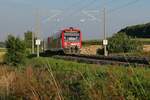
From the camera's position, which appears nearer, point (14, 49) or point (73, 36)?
point (73, 36)

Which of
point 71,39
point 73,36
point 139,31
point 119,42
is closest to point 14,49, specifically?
point 71,39

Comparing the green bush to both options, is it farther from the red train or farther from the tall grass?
the tall grass

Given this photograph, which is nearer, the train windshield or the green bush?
the train windshield

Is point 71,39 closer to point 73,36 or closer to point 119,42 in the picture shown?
point 73,36

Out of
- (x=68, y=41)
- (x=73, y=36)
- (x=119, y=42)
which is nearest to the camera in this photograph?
(x=68, y=41)

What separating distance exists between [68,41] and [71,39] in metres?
1.18

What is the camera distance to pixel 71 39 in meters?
51.9

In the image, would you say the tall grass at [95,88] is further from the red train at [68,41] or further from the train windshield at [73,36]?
the train windshield at [73,36]

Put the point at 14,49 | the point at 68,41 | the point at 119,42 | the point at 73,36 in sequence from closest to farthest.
Result: the point at 68,41
the point at 73,36
the point at 14,49
the point at 119,42

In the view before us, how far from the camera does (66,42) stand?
165 feet

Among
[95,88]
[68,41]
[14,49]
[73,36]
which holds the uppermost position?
[73,36]

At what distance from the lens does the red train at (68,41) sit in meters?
50.4

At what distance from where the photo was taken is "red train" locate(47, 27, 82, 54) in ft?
165

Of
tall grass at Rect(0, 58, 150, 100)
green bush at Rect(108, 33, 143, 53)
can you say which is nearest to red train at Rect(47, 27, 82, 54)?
green bush at Rect(108, 33, 143, 53)
